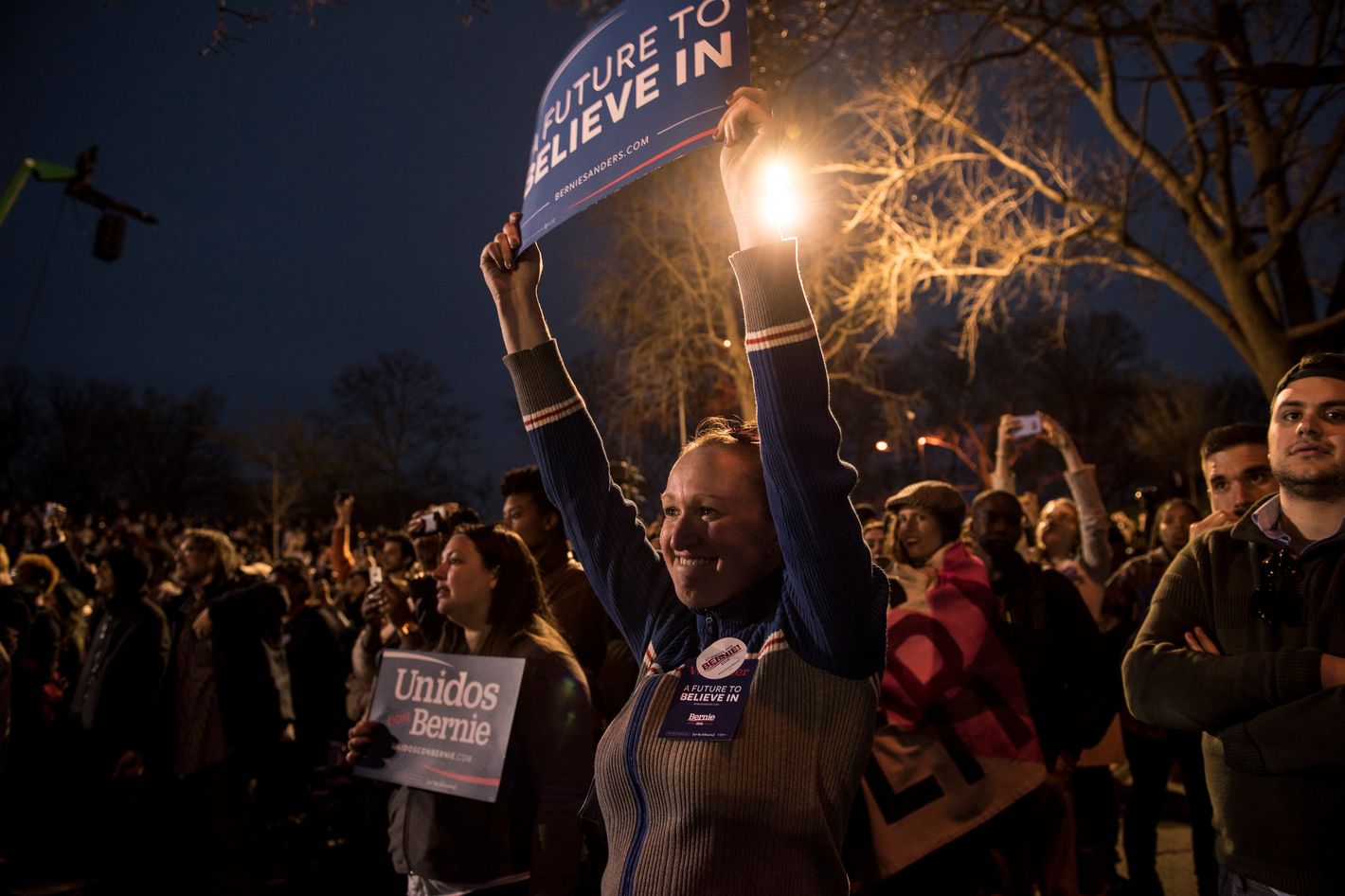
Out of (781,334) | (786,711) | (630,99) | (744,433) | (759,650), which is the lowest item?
(786,711)

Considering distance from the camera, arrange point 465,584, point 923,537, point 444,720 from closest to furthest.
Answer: point 444,720 < point 465,584 < point 923,537

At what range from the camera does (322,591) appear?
8.76 metres

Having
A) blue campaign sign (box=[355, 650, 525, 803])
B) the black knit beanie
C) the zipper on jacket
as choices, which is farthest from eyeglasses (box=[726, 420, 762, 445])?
the black knit beanie

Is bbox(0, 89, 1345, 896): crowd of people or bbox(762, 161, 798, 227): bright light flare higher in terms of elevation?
bbox(762, 161, 798, 227): bright light flare

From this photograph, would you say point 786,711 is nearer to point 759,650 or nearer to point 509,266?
point 759,650

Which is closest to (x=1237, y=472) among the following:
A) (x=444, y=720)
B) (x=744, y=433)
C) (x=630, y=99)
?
(x=744, y=433)

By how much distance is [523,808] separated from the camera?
2965 mm

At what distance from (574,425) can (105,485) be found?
54500 mm

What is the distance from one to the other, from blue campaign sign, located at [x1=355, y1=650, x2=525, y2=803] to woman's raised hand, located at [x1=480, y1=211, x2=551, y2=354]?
4.20ft

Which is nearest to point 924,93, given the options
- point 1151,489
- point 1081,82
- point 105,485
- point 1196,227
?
point 1081,82

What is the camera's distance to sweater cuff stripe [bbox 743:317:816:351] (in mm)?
1577

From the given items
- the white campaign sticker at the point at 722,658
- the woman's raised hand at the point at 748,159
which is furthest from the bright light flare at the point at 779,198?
the white campaign sticker at the point at 722,658

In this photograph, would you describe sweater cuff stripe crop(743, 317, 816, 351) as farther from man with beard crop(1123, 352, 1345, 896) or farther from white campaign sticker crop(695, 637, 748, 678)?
man with beard crop(1123, 352, 1345, 896)

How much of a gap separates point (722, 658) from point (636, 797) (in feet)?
1.04
